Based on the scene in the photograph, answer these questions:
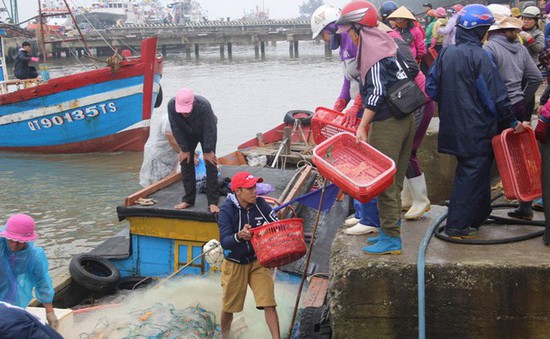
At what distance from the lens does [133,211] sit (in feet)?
23.9

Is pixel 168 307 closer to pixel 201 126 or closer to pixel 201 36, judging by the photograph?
pixel 201 126

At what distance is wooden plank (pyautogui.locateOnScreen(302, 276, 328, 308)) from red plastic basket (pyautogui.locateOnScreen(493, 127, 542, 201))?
6.62 feet

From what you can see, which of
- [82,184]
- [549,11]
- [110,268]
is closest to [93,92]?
[82,184]

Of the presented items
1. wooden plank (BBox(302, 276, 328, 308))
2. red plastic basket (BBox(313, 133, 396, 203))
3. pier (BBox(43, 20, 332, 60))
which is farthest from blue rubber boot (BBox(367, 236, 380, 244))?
pier (BBox(43, 20, 332, 60))

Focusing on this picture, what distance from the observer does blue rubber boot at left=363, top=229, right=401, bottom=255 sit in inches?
164

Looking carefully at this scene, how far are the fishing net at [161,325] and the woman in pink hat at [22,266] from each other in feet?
1.76

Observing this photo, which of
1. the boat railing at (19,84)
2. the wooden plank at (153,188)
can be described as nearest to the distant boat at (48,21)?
the boat railing at (19,84)

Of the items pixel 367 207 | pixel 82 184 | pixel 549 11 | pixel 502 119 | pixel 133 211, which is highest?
pixel 549 11

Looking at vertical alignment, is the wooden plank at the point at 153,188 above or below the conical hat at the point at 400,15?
below

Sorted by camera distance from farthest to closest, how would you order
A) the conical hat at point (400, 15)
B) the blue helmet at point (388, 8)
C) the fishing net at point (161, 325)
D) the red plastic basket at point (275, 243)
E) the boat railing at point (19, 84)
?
the boat railing at point (19, 84) → the blue helmet at point (388, 8) → the conical hat at point (400, 15) → the fishing net at point (161, 325) → the red plastic basket at point (275, 243)

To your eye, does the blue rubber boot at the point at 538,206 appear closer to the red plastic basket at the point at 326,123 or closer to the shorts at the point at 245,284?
the red plastic basket at the point at 326,123

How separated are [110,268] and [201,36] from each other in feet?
172

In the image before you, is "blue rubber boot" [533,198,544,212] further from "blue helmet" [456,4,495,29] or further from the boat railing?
the boat railing

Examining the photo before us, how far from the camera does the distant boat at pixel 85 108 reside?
57.7ft
